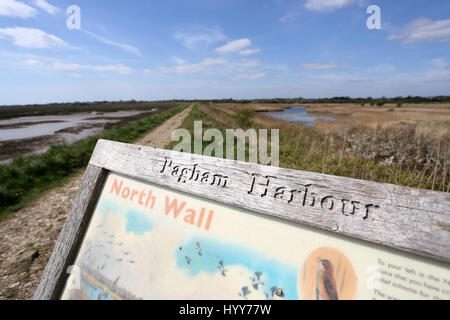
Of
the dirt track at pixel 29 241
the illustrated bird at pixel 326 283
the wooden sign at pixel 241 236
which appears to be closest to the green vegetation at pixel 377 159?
the wooden sign at pixel 241 236

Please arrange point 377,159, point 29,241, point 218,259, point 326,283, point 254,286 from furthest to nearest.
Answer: point 377,159 → point 29,241 → point 218,259 → point 254,286 → point 326,283

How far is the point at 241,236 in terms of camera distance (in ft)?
4.13

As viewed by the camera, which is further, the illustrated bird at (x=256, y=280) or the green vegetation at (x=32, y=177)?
the green vegetation at (x=32, y=177)

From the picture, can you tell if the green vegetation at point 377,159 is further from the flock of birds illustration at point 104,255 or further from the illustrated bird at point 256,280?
the flock of birds illustration at point 104,255

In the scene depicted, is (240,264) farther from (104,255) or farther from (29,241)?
(29,241)

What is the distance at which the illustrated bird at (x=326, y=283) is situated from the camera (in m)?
1.01

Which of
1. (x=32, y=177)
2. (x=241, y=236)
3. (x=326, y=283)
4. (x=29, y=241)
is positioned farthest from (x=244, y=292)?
(x=32, y=177)

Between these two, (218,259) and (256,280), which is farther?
(218,259)

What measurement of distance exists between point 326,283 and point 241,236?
468 millimetres

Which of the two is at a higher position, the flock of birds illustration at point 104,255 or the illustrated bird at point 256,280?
the illustrated bird at point 256,280
